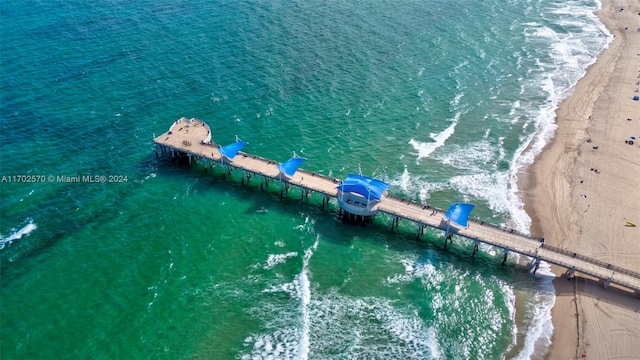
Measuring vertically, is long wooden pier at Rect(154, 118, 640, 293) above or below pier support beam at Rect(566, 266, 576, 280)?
above

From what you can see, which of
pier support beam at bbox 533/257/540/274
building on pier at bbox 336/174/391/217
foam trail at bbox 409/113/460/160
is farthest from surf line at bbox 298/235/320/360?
pier support beam at bbox 533/257/540/274

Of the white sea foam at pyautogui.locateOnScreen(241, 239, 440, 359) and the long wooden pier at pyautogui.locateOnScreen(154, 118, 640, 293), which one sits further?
the long wooden pier at pyautogui.locateOnScreen(154, 118, 640, 293)

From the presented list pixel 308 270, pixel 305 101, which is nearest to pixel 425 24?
pixel 305 101

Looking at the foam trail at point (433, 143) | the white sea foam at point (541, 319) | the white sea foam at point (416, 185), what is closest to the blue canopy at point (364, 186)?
the white sea foam at point (416, 185)

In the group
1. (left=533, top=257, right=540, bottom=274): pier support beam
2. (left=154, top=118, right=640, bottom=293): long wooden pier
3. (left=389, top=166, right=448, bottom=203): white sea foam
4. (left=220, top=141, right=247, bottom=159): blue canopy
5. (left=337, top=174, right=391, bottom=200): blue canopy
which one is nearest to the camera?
(left=154, top=118, right=640, bottom=293): long wooden pier

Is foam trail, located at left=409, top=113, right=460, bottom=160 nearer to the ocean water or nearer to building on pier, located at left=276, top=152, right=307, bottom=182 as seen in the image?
the ocean water

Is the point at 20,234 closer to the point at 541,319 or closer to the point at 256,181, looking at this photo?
the point at 256,181

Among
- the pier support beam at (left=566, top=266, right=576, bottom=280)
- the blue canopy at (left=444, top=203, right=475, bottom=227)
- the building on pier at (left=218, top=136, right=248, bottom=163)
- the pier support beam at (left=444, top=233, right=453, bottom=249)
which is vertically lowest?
the pier support beam at (left=444, top=233, right=453, bottom=249)

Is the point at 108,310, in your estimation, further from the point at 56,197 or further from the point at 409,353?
the point at 409,353
